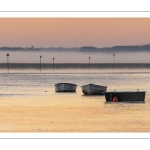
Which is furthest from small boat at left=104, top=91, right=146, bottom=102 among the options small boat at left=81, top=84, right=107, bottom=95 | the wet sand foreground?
small boat at left=81, top=84, right=107, bottom=95

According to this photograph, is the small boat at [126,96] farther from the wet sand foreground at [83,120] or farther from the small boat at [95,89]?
the small boat at [95,89]

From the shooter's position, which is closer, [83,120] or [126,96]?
[83,120]

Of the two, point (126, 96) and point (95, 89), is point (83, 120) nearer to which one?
point (126, 96)

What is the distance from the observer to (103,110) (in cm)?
3519

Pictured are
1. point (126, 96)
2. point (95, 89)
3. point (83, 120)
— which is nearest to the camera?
point (83, 120)

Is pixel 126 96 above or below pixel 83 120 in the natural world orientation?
above

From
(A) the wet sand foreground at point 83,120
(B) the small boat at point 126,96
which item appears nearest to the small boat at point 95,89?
(B) the small boat at point 126,96

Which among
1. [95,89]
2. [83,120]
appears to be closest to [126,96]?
[83,120]

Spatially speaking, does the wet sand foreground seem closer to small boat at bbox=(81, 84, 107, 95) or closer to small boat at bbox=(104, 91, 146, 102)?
small boat at bbox=(104, 91, 146, 102)

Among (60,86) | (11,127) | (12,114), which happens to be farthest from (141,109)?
(60,86)

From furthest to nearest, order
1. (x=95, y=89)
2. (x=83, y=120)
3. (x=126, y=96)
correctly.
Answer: (x=95, y=89) < (x=126, y=96) < (x=83, y=120)

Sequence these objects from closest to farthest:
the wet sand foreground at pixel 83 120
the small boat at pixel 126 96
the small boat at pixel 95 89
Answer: the wet sand foreground at pixel 83 120 → the small boat at pixel 126 96 → the small boat at pixel 95 89
